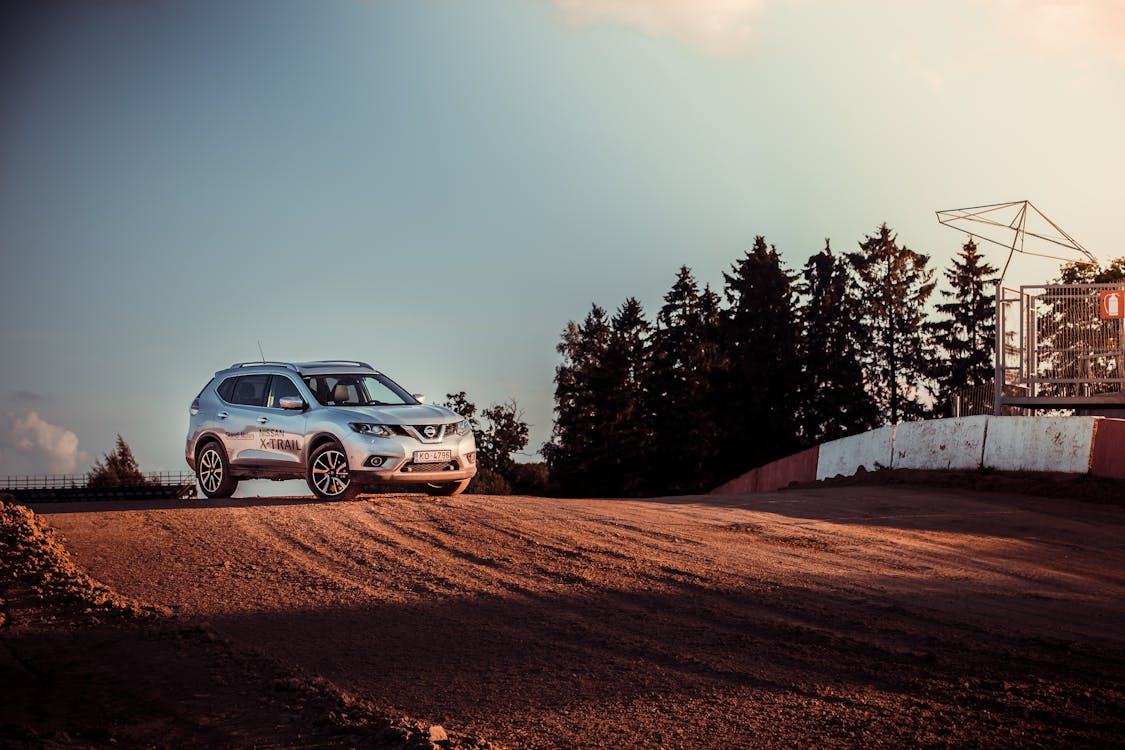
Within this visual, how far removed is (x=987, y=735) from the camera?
6113 millimetres

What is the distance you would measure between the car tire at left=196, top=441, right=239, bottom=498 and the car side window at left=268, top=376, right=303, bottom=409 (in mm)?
1155

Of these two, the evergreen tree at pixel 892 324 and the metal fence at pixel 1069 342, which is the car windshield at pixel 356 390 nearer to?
the metal fence at pixel 1069 342

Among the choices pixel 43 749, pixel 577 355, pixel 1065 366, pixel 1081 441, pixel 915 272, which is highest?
pixel 915 272

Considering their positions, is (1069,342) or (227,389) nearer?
(227,389)

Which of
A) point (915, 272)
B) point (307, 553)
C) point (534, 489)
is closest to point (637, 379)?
point (534, 489)

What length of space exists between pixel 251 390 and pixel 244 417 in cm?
52

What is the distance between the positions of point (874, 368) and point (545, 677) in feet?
225

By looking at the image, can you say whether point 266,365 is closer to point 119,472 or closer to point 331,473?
point 331,473

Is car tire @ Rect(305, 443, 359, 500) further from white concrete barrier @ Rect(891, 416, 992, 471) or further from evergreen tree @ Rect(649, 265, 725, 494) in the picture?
evergreen tree @ Rect(649, 265, 725, 494)

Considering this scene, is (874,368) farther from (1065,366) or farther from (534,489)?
(1065,366)

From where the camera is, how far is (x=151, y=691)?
702 cm

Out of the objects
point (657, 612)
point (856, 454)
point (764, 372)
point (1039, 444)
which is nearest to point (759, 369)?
point (764, 372)

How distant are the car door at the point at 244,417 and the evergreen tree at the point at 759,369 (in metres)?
55.2

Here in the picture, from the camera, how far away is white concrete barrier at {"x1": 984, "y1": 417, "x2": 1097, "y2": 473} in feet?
68.6
